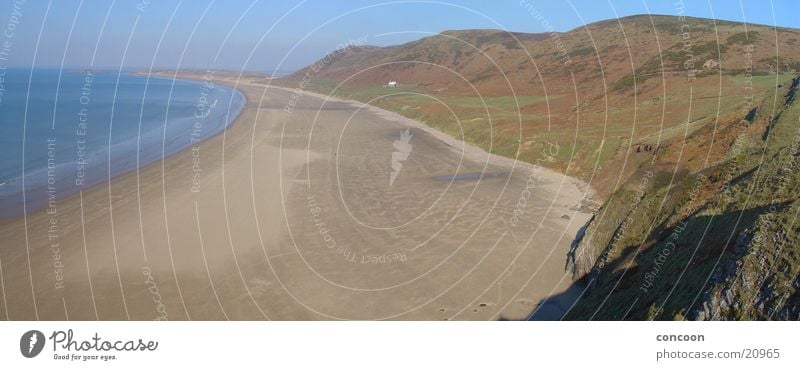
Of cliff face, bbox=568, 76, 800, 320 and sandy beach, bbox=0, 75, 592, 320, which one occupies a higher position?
cliff face, bbox=568, 76, 800, 320

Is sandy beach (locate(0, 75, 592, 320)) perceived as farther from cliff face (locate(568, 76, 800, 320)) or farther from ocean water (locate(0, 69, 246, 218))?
ocean water (locate(0, 69, 246, 218))

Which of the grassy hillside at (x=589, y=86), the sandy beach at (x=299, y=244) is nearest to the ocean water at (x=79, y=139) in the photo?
the sandy beach at (x=299, y=244)

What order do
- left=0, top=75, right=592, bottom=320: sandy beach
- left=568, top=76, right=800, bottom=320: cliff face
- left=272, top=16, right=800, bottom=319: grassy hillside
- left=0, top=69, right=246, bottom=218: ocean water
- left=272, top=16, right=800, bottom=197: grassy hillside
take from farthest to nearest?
left=272, top=16, right=800, bottom=197: grassy hillside < left=0, top=69, right=246, bottom=218: ocean water < left=0, top=75, right=592, bottom=320: sandy beach < left=272, top=16, right=800, bottom=319: grassy hillside < left=568, top=76, right=800, bottom=320: cliff face

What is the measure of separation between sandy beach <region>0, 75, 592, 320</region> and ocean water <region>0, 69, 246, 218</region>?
2972 millimetres

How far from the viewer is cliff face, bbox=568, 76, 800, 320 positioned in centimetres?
752

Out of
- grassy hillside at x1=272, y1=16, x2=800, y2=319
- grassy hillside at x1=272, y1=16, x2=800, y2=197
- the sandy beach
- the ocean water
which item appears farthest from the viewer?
grassy hillside at x1=272, y1=16, x2=800, y2=197

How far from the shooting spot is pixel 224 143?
1655 inches

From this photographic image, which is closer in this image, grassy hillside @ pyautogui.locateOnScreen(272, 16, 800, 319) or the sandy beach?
grassy hillside @ pyautogui.locateOnScreen(272, 16, 800, 319)

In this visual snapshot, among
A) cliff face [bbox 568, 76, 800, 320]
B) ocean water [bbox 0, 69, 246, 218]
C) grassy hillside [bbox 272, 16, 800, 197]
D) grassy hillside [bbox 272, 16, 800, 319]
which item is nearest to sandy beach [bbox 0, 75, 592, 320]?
cliff face [bbox 568, 76, 800, 320]

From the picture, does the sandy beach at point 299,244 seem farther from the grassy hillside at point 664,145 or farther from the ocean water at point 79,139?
the ocean water at point 79,139

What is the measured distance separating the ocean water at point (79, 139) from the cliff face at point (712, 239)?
1221cm
